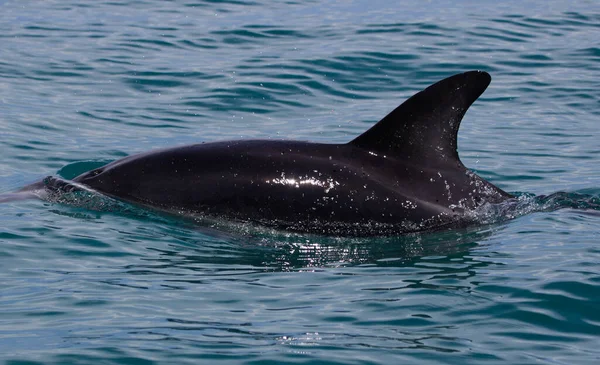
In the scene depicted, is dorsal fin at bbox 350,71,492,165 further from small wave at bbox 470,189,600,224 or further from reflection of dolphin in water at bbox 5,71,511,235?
small wave at bbox 470,189,600,224

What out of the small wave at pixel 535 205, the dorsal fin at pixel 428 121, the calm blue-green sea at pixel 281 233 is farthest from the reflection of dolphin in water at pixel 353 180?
the calm blue-green sea at pixel 281 233

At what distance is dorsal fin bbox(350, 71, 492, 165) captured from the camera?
11031 mm

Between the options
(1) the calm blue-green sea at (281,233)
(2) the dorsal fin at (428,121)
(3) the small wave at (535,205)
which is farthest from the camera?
(3) the small wave at (535,205)

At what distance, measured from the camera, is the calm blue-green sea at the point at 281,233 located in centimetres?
798

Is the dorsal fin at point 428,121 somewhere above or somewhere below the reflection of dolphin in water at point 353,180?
above

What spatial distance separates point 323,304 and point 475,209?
3239mm

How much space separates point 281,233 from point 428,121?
6.42ft

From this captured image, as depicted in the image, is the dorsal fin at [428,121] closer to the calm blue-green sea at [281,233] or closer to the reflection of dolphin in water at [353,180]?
the reflection of dolphin in water at [353,180]

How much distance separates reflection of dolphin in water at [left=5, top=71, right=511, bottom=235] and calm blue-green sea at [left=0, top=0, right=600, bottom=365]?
29cm

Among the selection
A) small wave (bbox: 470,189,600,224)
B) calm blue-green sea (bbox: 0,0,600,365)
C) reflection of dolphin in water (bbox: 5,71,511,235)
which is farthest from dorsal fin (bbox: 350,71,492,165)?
calm blue-green sea (bbox: 0,0,600,365)

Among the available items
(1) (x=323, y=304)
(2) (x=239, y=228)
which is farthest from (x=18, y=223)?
(1) (x=323, y=304)

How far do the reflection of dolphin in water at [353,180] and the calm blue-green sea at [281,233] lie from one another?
0.97 ft

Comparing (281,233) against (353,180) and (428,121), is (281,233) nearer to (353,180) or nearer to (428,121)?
(353,180)

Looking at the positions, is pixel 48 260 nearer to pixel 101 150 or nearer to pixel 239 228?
pixel 239 228
